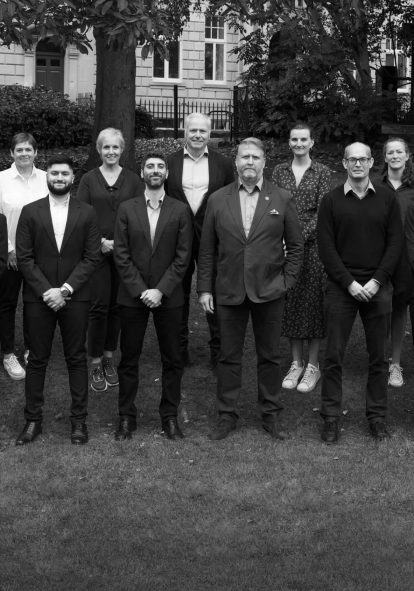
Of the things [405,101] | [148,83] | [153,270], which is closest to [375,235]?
[153,270]

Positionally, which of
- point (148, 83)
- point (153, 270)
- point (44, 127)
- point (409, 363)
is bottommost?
point (409, 363)

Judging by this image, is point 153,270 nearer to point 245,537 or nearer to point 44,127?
point 245,537

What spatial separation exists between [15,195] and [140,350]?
6.31 feet

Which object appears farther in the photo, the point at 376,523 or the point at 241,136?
the point at 241,136

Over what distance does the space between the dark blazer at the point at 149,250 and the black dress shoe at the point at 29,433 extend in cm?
115

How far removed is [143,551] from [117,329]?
142 inches

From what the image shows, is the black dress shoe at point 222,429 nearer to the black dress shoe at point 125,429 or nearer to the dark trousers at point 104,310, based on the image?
the black dress shoe at point 125,429

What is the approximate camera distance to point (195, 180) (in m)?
8.95

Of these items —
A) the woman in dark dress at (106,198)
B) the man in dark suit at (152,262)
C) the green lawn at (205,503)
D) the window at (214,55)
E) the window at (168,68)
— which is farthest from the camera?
the window at (214,55)

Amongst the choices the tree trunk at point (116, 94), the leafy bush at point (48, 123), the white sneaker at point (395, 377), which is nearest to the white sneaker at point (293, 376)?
the white sneaker at point (395, 377)

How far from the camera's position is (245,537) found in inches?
249

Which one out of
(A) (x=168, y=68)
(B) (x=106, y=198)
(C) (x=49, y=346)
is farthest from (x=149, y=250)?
(A) (x=168, y=68)

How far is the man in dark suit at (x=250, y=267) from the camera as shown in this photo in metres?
8.05

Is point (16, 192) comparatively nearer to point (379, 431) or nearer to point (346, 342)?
point (346, 342)
